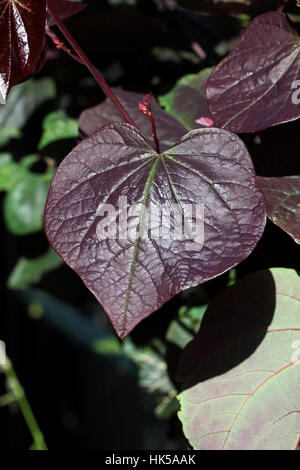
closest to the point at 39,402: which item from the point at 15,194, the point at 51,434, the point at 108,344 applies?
the point at 51,434

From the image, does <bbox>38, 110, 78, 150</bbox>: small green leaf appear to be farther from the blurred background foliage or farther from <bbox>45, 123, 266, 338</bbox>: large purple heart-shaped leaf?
<bbox>45, 123, 266, 338</bbox>: large purple heart-shaped leaf

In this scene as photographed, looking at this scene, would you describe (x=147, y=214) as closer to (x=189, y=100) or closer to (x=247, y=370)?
(x=247, y=370)

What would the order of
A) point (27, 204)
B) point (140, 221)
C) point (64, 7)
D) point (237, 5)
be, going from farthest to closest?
point (27, 204) → point (237, 5) → point (64, 7) → point (140, 221)

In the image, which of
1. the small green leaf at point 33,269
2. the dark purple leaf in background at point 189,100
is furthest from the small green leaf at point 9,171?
the dark purple leaf in background at point 189,100

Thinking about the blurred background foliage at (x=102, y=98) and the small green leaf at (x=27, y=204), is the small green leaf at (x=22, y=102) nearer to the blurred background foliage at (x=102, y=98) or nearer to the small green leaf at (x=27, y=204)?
the blurred background foliage at (x=102, y=98)

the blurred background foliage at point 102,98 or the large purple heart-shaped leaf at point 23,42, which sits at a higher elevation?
the large purple heart-shaped leaf at point 23,42

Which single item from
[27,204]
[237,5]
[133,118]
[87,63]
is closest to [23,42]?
[87,63]
